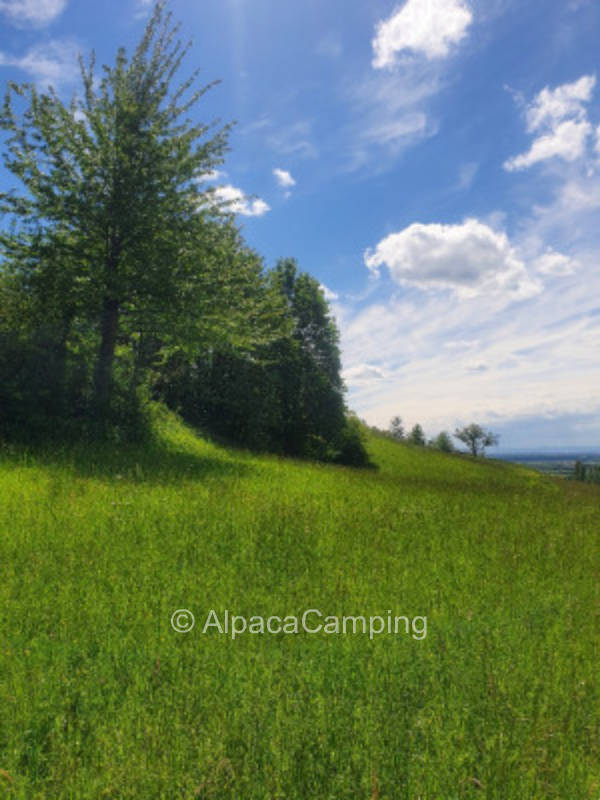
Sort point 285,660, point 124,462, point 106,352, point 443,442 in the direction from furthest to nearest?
point 443,442
point 106,352
point 124,462
point 285,660

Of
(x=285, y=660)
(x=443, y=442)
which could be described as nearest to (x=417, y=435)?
(x=443, y=442)

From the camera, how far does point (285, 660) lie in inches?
139

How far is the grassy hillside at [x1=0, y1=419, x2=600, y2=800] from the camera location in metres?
2.54

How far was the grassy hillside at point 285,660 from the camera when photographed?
100 inches

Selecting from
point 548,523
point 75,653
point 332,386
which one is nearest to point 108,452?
point 75,653

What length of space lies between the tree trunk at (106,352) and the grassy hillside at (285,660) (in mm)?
8165

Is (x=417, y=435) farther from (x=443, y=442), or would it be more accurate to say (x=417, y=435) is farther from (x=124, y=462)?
(x=124, y=462)

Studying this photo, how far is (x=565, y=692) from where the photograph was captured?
3334 mm

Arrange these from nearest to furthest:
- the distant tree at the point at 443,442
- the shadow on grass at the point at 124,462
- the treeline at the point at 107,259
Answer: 1. the shadow on grass at the point at 124,462
2. the treeline at the point at 107,259
3. the distant tree at the point at 443,442

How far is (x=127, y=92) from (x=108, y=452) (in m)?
12.4

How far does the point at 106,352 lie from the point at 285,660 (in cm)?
1417

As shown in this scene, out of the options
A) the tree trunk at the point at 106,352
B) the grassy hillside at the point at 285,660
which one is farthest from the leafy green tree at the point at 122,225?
the grassy hillside at the point at 285,660

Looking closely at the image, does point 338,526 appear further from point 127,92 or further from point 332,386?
point 332,386

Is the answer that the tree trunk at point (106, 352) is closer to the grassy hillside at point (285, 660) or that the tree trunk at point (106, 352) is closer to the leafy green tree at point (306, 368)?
the grassy hillside at point (285, 660)
